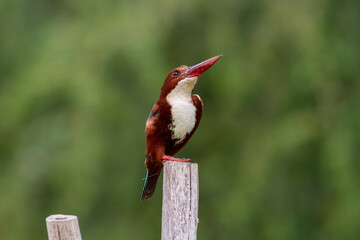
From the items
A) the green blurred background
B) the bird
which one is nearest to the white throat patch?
the bird

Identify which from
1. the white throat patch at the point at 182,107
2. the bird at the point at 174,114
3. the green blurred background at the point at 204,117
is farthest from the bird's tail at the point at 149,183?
the green blurred background at the point at 204,117

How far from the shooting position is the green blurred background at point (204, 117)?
194 inches

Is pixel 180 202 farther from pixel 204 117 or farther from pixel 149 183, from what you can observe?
pixel 204 117

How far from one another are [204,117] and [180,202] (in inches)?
113

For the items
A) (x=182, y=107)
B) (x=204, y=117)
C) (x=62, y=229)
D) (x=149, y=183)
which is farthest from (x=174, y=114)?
(x=204, y=117)

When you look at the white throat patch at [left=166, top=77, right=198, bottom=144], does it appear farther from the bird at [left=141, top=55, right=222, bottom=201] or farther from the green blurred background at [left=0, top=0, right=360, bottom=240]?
the green blurred background at [left=0, top=0, right=360, bottom=240]

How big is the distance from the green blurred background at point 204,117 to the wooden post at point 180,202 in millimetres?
2309

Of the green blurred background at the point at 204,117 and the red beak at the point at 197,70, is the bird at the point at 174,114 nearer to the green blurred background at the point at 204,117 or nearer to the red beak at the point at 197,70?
the red beak at the point at 197,70

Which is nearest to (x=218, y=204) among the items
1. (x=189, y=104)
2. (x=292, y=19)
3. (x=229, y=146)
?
(x=229, y=146)

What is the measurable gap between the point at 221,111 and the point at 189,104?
2.46 m

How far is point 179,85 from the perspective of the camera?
299 cm

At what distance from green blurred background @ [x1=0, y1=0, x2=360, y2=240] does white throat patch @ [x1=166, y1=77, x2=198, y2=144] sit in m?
2.01

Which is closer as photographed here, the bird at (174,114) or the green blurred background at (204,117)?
the bird at (174,114)

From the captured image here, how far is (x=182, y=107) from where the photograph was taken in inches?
118
